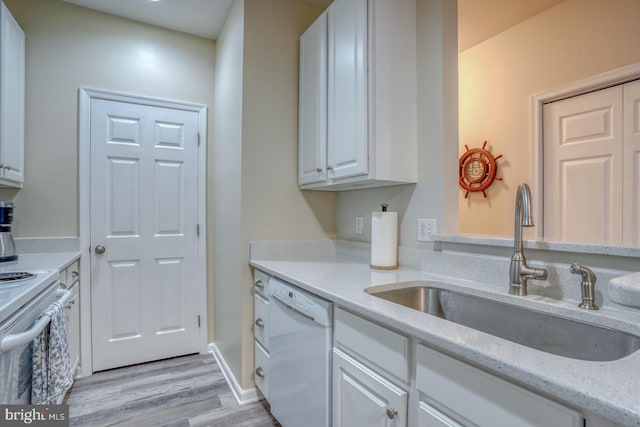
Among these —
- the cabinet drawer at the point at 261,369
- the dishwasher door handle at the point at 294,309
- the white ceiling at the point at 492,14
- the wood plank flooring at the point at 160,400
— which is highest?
the white ceiling at the point at 492,14

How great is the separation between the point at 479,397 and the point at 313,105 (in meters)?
1.71

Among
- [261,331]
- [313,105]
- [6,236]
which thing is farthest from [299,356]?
[6,236]

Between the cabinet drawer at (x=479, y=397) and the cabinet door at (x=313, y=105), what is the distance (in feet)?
4.08

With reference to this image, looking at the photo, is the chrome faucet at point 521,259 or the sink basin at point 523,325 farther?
the chrome faucet at point 521,259

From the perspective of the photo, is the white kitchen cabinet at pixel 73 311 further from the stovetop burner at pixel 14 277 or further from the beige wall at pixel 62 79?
the stovetop burner at pixel 14 277

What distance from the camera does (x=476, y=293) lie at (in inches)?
48.8

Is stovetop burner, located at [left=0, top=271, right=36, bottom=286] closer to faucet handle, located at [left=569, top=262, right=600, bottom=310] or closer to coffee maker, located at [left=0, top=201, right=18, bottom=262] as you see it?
coffee maker, located at [left=0, top=201, right=18, bottom=262]

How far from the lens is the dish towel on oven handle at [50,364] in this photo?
1.21m

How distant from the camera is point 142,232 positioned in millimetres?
2527

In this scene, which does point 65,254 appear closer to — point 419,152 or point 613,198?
point 419,152

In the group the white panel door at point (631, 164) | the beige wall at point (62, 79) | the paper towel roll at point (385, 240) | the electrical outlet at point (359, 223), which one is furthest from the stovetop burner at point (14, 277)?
the white panel door at point (631, 164)

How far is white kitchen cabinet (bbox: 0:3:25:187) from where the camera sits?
6.04 feet

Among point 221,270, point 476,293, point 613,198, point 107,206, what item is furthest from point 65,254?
point 613,198

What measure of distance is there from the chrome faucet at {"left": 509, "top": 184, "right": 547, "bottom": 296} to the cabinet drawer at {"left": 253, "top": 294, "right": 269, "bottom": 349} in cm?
122
